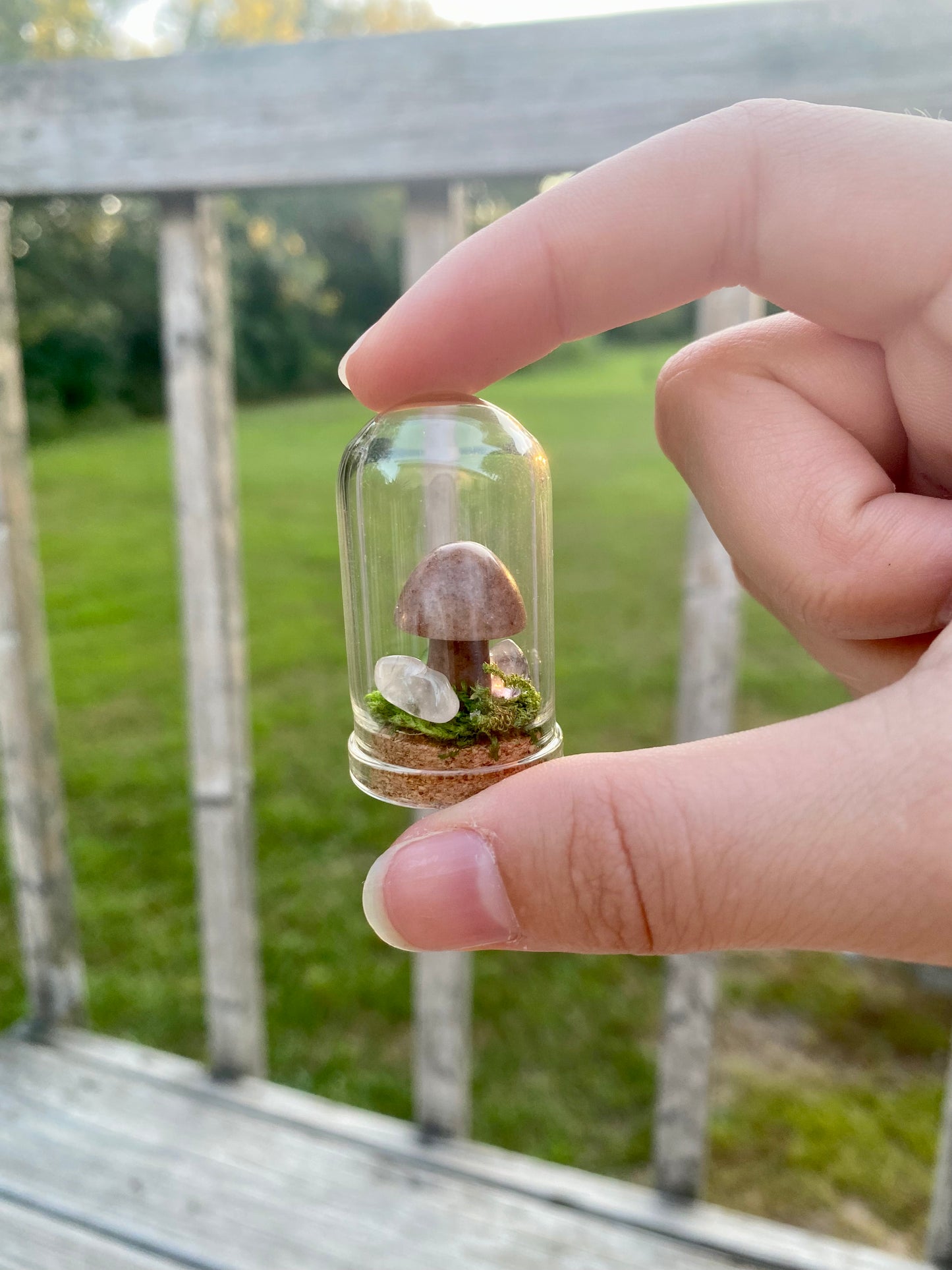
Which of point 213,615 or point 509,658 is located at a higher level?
point 509,658

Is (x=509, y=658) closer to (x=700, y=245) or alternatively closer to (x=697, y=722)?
(x=700, y=245)

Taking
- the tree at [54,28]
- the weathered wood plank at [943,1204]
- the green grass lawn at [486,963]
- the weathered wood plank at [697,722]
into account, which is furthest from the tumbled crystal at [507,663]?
the tree at [54,28]

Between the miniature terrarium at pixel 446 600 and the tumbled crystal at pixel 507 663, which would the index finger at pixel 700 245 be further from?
the tumbled crystal at pixel 507 663

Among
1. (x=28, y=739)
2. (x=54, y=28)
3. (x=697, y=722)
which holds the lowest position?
(x=28, y=739)

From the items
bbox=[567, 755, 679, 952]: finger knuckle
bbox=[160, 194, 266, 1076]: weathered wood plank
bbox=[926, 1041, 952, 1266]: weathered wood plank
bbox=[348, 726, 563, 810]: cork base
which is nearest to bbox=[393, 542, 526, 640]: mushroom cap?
bbox=[348, 726, 563, 810]: cork base

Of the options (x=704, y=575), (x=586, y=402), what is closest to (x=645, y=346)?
(x=586, y=402)

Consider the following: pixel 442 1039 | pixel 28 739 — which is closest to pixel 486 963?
pixel 442 1039
